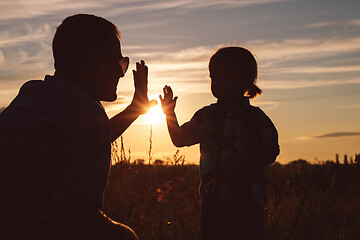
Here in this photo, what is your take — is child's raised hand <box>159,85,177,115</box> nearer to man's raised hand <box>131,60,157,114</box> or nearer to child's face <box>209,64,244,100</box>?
child's face <box>209,64,244,100</box>

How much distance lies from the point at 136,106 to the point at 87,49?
1.95ft

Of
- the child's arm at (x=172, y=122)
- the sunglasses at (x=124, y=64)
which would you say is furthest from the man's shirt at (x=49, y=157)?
the child's arm at (x=172, y=122)

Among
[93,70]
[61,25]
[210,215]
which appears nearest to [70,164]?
[93,70]

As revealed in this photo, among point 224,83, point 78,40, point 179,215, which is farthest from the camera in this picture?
point 179,215

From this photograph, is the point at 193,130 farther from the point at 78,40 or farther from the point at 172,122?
the point at 78,40

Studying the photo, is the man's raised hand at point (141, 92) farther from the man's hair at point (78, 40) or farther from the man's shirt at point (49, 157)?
the man's shirt at point (49, 157)

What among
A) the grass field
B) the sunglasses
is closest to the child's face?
the grass field

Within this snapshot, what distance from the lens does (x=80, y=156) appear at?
193 centimetres

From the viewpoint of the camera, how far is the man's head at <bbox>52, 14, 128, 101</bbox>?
226 cm

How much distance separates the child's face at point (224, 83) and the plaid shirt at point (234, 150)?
75mm

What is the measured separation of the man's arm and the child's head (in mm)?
876

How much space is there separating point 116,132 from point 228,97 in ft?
4.03

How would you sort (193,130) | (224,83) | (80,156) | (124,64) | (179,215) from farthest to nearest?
→ (179,215)
(193,130)
(224,83)
(124,64)
(80,156)

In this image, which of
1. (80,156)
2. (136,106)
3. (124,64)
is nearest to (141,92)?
(136,106)
